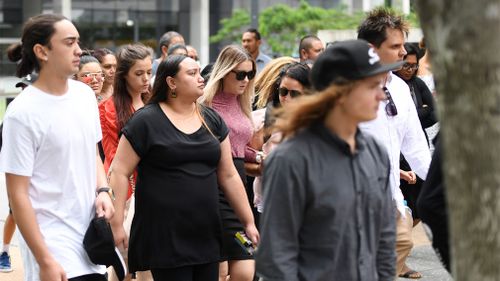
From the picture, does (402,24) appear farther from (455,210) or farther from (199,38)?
(199,38)

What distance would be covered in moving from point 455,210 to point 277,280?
1.28m

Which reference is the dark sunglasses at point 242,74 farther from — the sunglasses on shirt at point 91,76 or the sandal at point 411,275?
the sandal at point 411,275

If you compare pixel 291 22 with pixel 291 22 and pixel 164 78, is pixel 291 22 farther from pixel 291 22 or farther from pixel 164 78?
pixel 164 78

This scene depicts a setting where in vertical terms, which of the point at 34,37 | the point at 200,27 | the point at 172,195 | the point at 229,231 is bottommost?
the point at 200,27

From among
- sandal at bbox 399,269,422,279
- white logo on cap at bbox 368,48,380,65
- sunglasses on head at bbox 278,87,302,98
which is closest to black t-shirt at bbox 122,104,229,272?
sunglasses on head at bbox 278,87,302,98

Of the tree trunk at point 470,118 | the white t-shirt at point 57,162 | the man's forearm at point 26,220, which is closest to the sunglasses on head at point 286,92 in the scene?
the white t-shirt at point 57,162

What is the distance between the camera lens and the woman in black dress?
5.93 m

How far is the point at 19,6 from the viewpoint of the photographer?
45031 millimetres

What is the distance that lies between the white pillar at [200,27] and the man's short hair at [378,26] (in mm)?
40056

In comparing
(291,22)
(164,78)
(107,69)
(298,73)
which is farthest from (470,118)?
(291,22)

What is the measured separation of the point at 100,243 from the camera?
201 inches

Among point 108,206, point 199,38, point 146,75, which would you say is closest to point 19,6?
point 199,38

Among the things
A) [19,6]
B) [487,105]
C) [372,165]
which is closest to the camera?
[487,105]

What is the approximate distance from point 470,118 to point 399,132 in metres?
3.89
